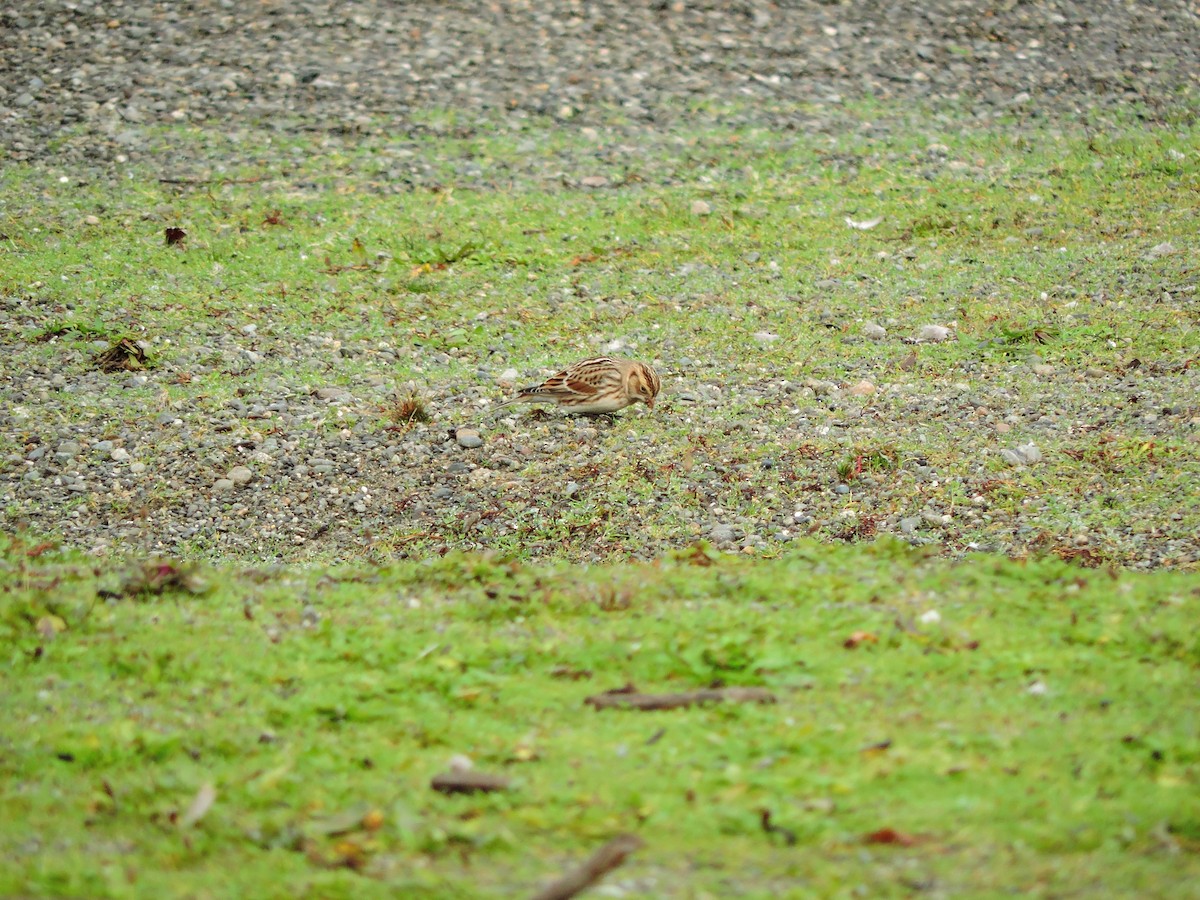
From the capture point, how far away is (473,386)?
1071cm

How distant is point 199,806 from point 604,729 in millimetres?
1556

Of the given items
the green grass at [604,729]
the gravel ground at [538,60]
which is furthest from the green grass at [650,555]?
the gravel ground at [538,60]

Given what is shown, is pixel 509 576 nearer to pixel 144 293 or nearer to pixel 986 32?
pixel 144 293

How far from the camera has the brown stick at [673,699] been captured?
5.45 m

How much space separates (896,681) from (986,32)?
15.3 m

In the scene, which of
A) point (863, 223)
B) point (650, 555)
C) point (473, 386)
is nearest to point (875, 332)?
point (863, 223)

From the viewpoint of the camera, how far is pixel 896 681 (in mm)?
5586

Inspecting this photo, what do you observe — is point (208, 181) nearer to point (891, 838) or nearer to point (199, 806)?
point (199, 806)

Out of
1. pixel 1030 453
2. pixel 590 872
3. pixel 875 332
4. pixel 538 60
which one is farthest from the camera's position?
pixel 538 60

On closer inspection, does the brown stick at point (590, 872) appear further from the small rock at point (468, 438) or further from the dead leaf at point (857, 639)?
the small rock at point (468, 438)

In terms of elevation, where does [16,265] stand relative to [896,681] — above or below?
below

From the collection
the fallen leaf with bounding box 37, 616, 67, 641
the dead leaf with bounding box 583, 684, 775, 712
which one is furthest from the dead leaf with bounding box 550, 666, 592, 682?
the fallen leaf with bounding box 37, 616, 67, 641

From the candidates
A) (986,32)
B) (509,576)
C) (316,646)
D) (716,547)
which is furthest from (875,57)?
(316,646)

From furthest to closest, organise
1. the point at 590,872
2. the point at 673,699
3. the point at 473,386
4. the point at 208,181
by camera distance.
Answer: the point at 208,181, the point at 473,386, the point at 673,699, the point at 590,872
